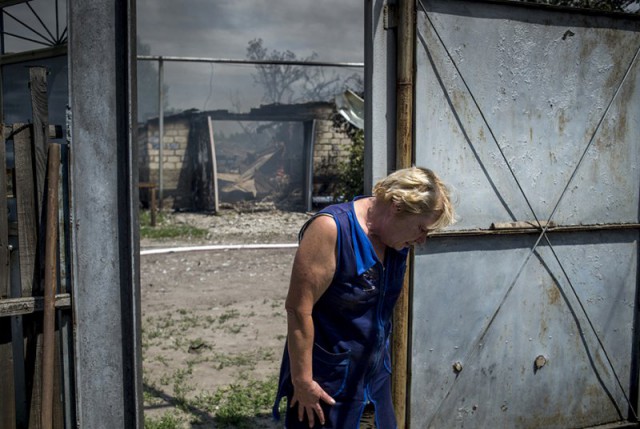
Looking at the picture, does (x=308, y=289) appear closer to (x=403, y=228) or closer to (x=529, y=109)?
(x=403, y=228)

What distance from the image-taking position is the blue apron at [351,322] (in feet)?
7.48

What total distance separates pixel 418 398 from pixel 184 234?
9536 mm

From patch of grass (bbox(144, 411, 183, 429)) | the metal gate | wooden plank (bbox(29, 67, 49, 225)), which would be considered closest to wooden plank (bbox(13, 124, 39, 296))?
wooden plank (bbox(29, 67, 49, 225))

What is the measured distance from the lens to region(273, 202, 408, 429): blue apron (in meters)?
2.28

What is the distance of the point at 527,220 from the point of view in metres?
3.65

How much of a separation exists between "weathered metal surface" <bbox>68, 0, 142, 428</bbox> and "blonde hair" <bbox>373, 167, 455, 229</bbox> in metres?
1.34

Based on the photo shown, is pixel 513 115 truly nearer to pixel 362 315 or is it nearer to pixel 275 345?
pixel 362 315

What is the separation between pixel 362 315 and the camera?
92.8 inches

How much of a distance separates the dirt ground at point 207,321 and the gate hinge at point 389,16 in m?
2.74

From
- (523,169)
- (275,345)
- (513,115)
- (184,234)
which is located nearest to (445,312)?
(523,169)

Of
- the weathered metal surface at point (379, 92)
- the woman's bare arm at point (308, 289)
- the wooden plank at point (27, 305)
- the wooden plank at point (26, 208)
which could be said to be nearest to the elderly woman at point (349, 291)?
the woman's bare arm at point (308, 289)

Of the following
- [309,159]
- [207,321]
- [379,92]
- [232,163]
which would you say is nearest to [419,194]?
[379,92]

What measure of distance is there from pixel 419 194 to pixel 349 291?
1.48 feet

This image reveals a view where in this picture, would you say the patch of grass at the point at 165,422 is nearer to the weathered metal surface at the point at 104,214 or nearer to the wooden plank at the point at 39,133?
the weathered metal surface at the point at 104,214
